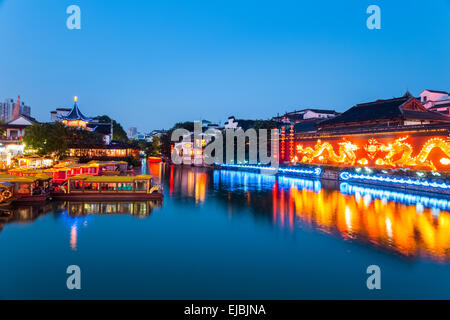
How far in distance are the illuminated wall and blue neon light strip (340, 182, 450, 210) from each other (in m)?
4.47

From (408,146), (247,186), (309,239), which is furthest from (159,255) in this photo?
(408,146)

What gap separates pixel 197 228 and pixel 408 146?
65.2ft

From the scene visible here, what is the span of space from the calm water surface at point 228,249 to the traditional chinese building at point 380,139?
6.76 meters

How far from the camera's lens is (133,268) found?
29.6 ft

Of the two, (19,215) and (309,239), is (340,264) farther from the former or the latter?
(19,215)

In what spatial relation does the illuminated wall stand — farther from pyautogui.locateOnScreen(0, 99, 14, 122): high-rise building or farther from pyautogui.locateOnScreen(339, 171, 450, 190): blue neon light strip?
pyautogui.locateOnScreen(0, 99, 14, 122): high-rise building

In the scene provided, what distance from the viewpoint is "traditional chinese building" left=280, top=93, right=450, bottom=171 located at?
23.2 metres

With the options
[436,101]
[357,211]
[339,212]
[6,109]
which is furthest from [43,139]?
[6,109]

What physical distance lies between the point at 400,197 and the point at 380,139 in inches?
381

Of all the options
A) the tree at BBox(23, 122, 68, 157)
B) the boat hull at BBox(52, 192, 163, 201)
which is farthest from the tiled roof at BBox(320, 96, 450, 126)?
the tree at BBox(23, 122, 68, 157)

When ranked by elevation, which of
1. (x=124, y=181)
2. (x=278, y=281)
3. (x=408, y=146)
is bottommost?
(x=278, y=281)

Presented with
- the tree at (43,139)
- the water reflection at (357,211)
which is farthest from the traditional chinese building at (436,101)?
the tree at (43,139)

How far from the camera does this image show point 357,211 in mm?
15977

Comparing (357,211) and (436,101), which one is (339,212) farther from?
(436,101)
